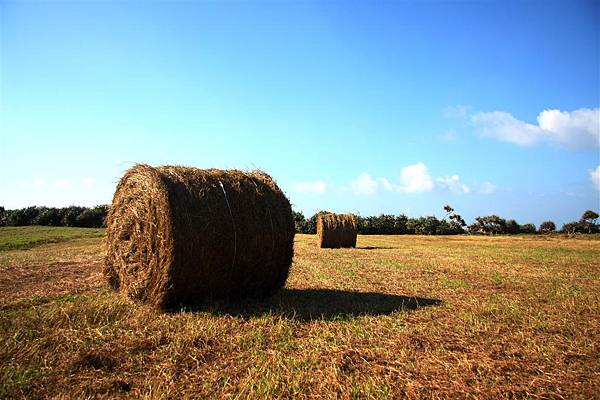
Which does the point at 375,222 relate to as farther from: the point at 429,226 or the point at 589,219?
the point at 589,219

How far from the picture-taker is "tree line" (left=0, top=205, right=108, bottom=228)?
139 feet

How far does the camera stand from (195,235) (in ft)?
22.7

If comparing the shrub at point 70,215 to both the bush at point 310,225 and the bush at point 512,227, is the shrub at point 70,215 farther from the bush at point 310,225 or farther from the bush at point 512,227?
the bush at point 512,227

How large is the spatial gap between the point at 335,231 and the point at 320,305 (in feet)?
46.5

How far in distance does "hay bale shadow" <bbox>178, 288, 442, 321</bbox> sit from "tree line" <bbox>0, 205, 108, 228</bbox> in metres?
39.9

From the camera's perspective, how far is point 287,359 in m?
4.45

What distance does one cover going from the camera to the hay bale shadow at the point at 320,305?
648 cm

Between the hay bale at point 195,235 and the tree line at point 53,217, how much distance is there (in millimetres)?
38465

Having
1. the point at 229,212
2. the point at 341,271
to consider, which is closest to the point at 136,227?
the point at 229,212

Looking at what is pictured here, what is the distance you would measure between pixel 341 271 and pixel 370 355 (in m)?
7.00

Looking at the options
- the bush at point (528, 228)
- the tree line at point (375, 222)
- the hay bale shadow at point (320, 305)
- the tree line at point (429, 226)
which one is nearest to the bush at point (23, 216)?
the tree line at point (375, 222)

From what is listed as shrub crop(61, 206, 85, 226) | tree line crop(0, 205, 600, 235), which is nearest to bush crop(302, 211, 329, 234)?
tree line crop(0, 205, 600, 235)

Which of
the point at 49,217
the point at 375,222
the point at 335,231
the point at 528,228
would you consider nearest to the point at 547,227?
the point at 528,228

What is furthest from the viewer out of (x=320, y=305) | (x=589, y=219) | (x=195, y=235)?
(x=589, y=219)
